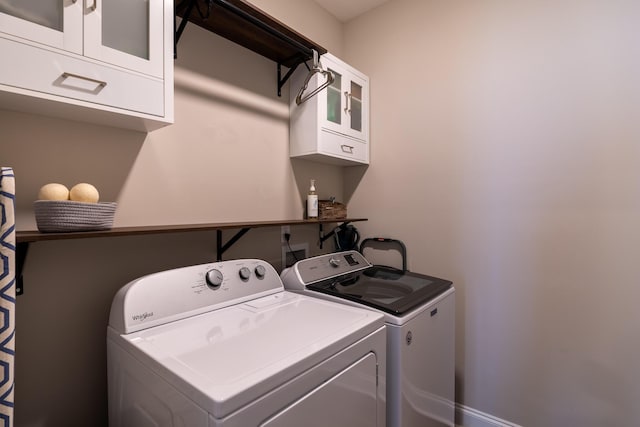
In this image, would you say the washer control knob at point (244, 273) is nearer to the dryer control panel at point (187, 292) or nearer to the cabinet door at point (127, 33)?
the dryer control panel at point (187, 292)

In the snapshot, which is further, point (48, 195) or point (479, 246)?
point (479, 246)

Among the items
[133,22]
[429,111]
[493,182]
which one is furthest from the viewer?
[429,111]

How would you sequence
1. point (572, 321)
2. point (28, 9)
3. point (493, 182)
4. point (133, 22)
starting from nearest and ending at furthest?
point (28, 9)
point (133, 22)
point (572, 321)
point (493, 182)

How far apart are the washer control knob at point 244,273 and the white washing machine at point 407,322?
0.26 meters

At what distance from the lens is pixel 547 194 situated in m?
1.59

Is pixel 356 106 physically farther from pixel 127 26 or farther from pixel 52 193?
pixel 52 193

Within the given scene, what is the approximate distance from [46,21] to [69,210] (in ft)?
1.76

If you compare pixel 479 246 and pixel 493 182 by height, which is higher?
pixel 493 182

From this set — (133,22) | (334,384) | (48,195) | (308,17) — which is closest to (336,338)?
(334,384)

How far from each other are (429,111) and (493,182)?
60cm

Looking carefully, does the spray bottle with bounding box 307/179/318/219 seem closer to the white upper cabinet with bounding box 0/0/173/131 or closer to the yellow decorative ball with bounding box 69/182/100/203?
the white upper cabinet with bounding box 0/0/173/131

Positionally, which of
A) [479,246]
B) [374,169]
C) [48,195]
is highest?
[374,169]

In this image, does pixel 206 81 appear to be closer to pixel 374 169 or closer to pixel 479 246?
pixel 374 169

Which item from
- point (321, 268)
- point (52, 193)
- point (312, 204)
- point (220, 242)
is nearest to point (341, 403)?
point (321, 268)
